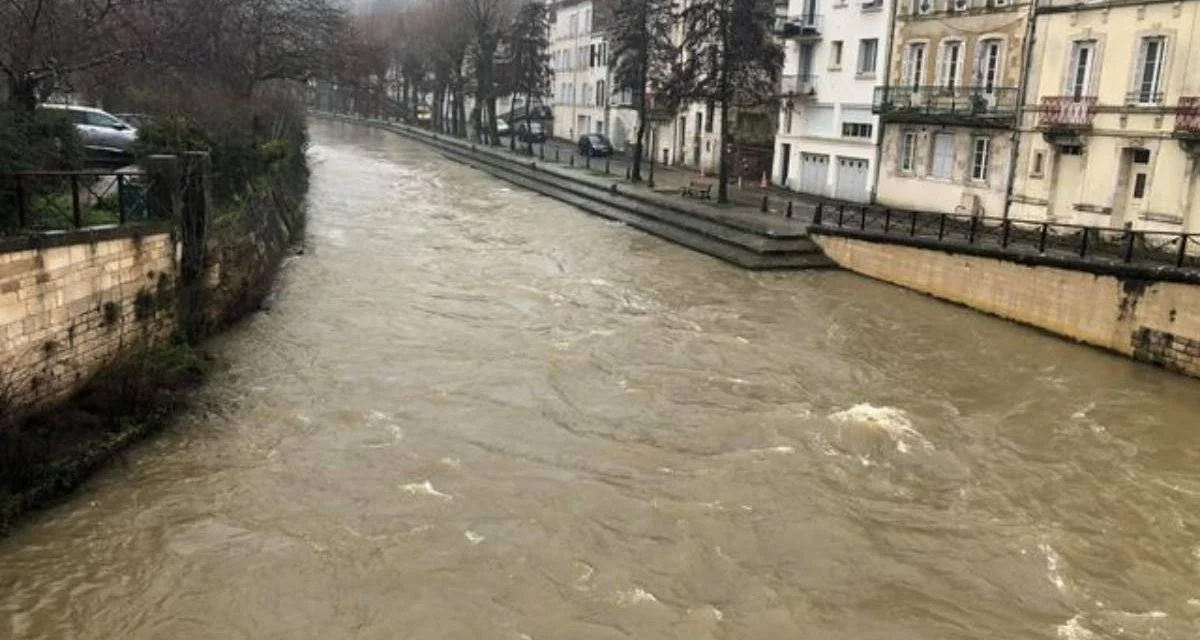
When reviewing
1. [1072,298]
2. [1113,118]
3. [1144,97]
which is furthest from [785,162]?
[1072,298]

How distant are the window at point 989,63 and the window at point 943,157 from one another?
198 cm

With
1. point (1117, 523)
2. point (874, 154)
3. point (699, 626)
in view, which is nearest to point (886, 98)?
point (874, 154)

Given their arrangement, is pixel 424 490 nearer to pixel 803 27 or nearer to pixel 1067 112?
pixel 1067 112

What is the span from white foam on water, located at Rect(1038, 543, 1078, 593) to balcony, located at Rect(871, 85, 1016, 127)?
20.6 m

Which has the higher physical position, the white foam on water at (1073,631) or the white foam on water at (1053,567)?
the white foam on water at (1053,567)

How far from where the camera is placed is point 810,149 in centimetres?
3934

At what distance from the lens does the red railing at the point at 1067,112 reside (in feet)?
85.4

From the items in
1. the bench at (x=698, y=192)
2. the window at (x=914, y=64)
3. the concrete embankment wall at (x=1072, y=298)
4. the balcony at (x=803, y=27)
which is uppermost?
the balcony at (x=803, y=27)

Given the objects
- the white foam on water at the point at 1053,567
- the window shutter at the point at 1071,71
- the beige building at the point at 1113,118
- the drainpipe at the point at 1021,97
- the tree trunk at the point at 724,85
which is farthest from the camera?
the tree trunk at the point at 724,85

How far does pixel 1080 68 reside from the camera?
87.7ft

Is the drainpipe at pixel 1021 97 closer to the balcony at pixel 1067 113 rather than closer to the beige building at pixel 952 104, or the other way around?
the beige building at pixel 952 104

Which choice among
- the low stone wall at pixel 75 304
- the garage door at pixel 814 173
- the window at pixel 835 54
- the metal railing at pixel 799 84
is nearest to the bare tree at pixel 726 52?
the window at pixel 835 54

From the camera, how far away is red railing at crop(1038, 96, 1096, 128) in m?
26.0

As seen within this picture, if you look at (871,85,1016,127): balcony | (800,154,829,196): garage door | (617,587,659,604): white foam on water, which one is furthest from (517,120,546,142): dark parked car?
(617,587,659,604): white foam on water
